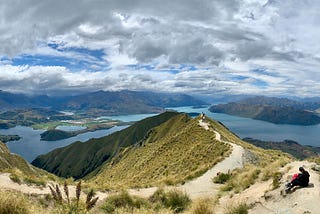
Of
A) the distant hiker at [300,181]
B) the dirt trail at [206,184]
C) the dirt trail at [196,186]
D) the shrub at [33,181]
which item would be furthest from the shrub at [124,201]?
the distant hiker at [300,181]

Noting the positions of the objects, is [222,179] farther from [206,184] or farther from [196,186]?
[196,186]

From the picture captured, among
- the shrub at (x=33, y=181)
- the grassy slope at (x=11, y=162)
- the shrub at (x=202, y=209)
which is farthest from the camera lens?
the grassy slope at (x=11, y=162)

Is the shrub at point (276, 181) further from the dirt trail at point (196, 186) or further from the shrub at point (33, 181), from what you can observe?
the shrub at point (33, 181)

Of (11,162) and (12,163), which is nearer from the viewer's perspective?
(12,163)

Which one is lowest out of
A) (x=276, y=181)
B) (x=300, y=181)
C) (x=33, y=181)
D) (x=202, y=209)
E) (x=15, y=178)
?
(x=33, y=181)

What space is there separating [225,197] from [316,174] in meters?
5.24

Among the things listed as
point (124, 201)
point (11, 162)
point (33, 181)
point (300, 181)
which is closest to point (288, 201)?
point (300, 181)

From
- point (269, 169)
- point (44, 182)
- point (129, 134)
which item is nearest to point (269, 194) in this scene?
point (269, 169)

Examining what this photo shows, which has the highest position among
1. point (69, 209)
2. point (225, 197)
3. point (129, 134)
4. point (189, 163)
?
point (69, 209)

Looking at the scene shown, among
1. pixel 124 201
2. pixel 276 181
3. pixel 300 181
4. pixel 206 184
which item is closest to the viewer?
pixel 300 181

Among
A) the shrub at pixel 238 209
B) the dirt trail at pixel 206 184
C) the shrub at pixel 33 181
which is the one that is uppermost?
the shrub at pixel 238 209

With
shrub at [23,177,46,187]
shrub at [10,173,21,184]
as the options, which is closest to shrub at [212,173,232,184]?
shrub at [23,177,46,187]

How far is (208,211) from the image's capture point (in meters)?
11.6

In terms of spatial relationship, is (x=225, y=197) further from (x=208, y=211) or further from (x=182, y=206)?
(x=208, y=211)
